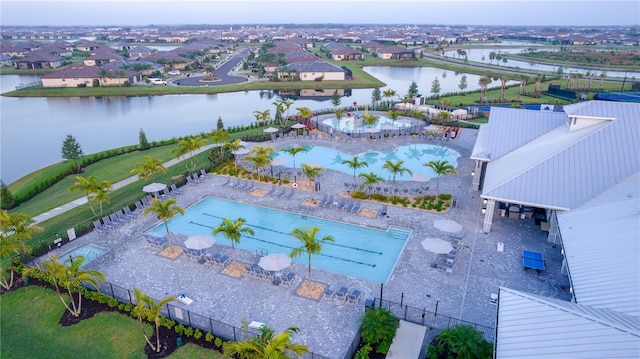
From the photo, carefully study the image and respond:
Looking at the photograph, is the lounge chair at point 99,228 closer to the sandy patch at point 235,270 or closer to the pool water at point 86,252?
the pool water at point 86,252

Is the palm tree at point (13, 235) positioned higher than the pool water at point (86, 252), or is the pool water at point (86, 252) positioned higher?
the palm tree at point (13, 235)

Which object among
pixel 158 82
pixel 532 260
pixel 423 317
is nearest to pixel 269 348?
pixel 423 317

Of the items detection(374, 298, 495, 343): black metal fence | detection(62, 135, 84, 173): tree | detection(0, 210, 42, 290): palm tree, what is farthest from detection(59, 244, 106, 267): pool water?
detection(374, 298, 495, 343): black metal fence

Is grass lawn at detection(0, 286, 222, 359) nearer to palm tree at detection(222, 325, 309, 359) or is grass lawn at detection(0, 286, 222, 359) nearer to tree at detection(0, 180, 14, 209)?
palm tree at detection(222, 325, 309, 359)

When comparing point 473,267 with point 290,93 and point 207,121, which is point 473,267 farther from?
point 290,93

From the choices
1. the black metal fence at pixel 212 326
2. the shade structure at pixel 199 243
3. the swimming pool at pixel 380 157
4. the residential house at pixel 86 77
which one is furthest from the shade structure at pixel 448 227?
the residential house at pixel 86 77

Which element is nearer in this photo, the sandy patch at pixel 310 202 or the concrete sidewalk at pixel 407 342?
the concrete sidewalk at pixel 407 342
